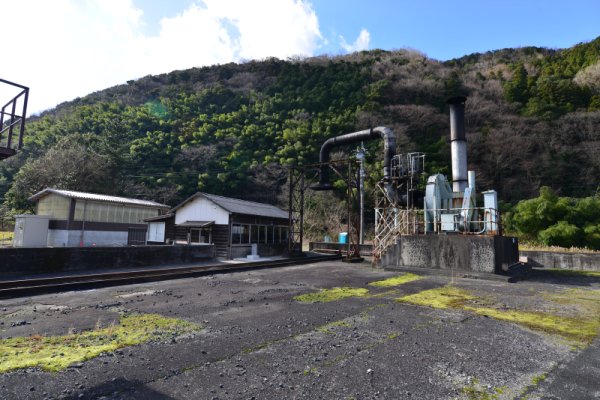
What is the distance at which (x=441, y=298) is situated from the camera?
332 inches

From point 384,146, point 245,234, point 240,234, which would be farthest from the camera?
point 245,234

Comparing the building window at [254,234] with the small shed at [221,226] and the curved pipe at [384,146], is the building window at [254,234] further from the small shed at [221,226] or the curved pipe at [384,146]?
the curved pipe at [384,146]

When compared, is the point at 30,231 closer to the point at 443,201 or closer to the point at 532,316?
the point at 443,201

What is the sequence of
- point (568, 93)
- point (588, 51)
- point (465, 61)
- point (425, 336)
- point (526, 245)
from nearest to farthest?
point (425, 336) < point (526, 245) < point (568, 93) < point (588, 51) < point (465, 61)

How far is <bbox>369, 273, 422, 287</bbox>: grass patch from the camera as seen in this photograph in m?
10.7

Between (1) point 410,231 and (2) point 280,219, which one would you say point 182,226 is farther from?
(1) point 410,231

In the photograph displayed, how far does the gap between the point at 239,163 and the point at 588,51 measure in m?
51.8

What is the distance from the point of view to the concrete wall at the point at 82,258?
10961mm

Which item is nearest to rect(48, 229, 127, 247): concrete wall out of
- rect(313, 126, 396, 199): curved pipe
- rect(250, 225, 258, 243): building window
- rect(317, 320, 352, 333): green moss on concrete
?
rect(250, 225, 258, 243): building window

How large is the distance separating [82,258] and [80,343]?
9.88m

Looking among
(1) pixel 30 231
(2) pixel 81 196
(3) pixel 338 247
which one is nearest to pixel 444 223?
(3) pixel 338 247

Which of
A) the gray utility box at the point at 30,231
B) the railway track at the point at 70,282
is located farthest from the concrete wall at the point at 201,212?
the gray utility box at the point at 30,231

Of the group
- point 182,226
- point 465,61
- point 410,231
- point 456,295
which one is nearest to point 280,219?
point 182,226

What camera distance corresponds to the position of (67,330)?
5.22 metres
